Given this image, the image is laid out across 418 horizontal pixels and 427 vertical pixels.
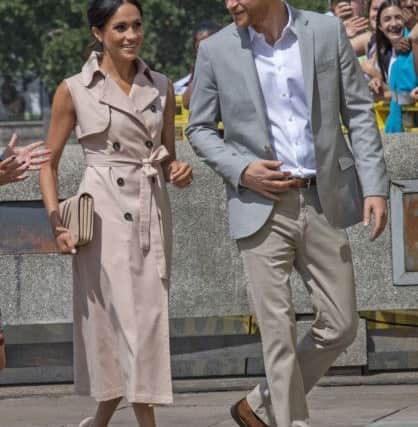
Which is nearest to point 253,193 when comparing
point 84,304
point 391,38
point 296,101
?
point 296,101

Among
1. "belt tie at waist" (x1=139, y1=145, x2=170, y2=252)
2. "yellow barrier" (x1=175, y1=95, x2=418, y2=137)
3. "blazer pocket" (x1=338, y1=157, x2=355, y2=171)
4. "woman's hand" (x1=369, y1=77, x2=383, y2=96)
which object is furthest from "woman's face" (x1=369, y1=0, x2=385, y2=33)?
"blazer pocket" (x1=338, y1=157, x2=355, y2=171)

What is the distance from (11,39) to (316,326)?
46.4 m

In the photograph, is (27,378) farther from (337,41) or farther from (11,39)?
(11,39)

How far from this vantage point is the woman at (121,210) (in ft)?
21.5

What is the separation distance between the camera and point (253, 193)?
6.14 m

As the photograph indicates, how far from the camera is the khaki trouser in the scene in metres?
6.13

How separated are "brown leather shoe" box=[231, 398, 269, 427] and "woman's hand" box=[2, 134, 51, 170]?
136cm

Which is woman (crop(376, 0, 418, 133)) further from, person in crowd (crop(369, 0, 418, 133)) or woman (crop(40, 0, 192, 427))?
woman (crop(40, 0, 192, 427))

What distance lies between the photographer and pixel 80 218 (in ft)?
21.1

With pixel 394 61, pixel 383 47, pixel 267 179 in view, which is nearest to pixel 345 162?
pixel 267 179

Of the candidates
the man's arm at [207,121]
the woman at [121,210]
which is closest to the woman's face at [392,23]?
the woman at [121,210]

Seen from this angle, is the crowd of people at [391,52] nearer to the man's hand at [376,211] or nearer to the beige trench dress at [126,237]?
the beige trench dress at [126,237]

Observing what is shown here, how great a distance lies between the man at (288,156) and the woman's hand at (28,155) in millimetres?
662

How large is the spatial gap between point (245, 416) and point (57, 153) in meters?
1.38
